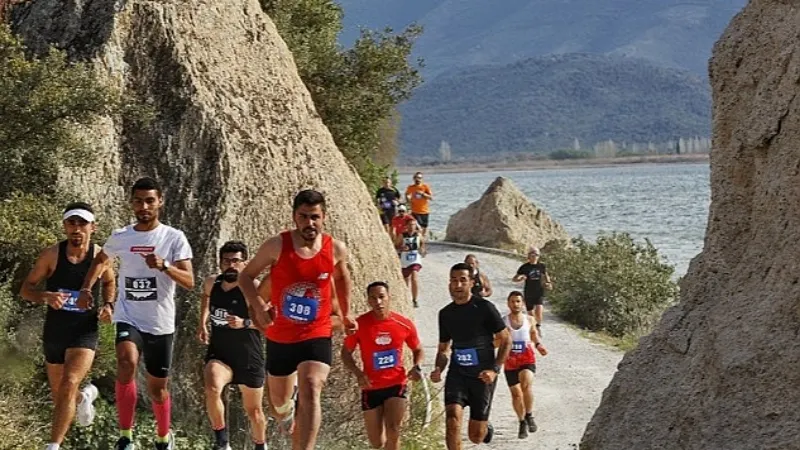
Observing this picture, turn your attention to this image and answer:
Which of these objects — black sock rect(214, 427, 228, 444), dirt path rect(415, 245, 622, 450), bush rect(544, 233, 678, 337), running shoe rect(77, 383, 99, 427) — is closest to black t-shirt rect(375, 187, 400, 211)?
dirt path rect(415, 245, 622, 450)

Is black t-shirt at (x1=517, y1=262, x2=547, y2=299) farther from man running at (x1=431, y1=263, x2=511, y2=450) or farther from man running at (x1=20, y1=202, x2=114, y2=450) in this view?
man running at (x1=20, y1=202, x2=114, y2=450)

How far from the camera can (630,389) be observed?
270 inches

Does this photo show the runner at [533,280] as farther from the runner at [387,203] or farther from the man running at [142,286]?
the man running at [142,286]

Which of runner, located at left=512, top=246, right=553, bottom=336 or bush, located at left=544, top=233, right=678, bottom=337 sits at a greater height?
runner, located at left=512, top=246, right=553, bottom=336

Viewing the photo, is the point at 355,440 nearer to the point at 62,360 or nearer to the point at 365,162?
the point at 62,360

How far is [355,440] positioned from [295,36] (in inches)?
357

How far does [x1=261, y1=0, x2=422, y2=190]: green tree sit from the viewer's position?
21.0 metres

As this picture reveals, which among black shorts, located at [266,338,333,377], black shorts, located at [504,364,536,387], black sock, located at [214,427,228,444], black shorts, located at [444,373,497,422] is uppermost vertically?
black shorts, located at [266,338,333,377]

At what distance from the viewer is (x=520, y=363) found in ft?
49.2

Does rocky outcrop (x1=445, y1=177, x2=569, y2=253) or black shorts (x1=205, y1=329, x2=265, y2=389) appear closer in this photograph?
black shorts (x1=205, y1=329, x2=265, y2=389)

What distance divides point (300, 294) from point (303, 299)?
0.04 meters

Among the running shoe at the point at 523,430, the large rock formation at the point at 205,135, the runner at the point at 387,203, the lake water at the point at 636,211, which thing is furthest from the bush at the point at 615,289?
the large rock formation at the point at 205,135

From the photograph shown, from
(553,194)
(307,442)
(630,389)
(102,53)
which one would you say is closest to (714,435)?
(630,389)

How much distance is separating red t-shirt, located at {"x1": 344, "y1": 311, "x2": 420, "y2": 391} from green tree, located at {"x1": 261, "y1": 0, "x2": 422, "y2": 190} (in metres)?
9.84
